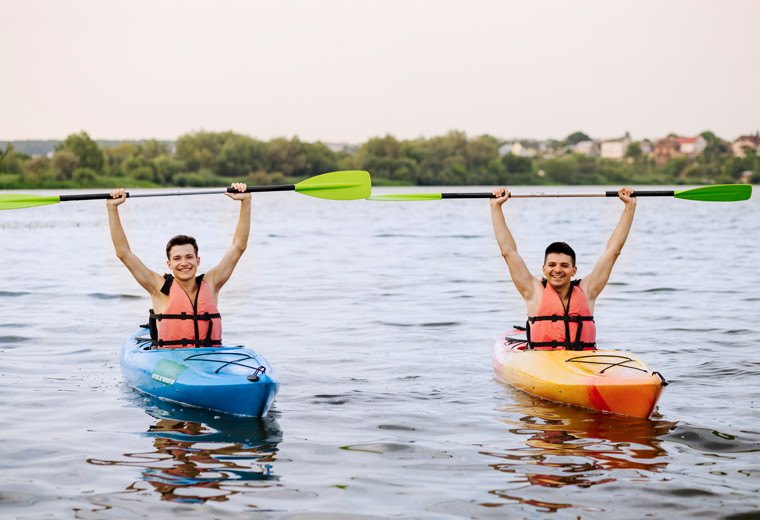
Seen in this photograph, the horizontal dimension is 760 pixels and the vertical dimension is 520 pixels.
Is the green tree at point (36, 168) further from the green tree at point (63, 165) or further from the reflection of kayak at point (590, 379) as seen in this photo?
the reflection of kayak at point (590, 379)

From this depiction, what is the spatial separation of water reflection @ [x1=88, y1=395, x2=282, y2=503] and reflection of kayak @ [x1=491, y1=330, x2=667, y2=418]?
6.31 feet

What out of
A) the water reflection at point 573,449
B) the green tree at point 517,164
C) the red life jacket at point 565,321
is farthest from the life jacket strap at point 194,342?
the green tree at point 517,164

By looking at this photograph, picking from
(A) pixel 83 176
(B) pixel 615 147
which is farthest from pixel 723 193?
(B) pixel 615 147

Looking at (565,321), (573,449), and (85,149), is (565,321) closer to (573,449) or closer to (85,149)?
(573,449)

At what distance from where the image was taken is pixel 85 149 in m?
58.2

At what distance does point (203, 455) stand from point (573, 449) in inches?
81.8

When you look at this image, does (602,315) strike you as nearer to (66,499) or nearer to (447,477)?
(447,477)

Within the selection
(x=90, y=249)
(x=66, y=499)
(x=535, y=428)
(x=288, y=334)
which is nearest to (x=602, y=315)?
(x=288, y=334)

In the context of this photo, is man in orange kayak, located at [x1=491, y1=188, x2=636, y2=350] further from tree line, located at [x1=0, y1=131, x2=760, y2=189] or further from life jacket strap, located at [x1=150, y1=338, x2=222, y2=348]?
tree line, located at [x1=0, y1=131, x2=760, y2=189]

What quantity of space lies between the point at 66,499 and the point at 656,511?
9.04 ft

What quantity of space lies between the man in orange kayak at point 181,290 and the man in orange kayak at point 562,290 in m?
2.08

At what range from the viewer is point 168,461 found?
163 inches

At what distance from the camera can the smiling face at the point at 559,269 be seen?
18.3ft

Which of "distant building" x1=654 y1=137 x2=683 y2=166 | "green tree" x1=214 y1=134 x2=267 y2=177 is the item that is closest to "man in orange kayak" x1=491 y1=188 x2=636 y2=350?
"green tree" x1=214 y1=134 x2=267 y2=177
